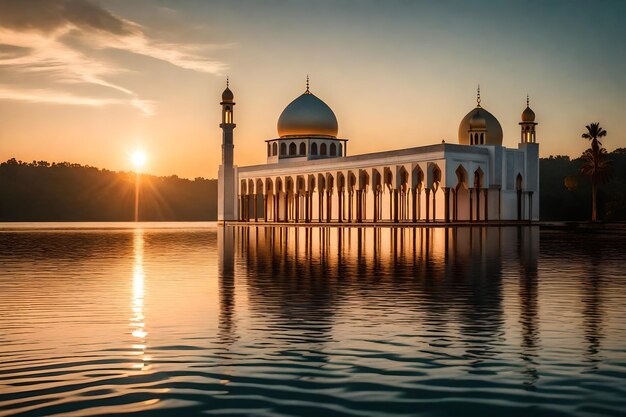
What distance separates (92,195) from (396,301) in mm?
101930

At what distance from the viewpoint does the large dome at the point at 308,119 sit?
67875mm

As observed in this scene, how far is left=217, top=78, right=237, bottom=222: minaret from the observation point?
70812mm

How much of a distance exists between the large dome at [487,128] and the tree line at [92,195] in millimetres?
59024

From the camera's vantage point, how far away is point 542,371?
5.88 m

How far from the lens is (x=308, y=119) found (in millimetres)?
67812

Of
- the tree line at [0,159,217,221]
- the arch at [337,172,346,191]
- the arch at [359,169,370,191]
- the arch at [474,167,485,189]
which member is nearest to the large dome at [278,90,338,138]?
the arch at [337,172,346,191]

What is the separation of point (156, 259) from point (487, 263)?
25.1 feet

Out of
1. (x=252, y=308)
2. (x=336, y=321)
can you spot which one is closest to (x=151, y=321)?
(x=252, y=308)

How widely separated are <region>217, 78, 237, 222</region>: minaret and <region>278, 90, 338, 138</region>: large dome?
489cm

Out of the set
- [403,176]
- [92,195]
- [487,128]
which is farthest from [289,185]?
[92,195]

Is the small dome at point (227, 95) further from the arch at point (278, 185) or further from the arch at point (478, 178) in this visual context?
the arch at point (478, 178)

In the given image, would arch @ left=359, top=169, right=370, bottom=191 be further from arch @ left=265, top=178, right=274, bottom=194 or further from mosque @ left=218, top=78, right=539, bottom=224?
arch @ left=265, top=178, right=274, bottom=194

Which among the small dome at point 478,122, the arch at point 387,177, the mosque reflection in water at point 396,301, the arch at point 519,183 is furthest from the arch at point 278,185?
the mosque reflection in water at point 396,301

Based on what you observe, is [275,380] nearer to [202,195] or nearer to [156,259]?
[156,259]
